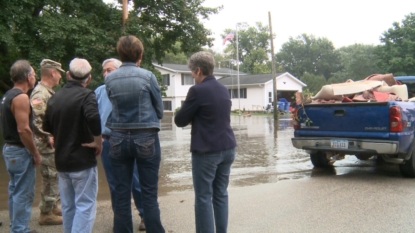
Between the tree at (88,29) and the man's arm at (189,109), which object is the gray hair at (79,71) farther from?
the tree at (88,29)

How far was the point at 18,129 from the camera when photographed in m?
4.45

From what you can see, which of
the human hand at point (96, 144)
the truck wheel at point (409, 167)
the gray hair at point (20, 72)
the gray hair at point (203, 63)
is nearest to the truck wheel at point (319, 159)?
the truck wheel at point (409, 167)

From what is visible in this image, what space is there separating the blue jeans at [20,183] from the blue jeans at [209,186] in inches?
72.2

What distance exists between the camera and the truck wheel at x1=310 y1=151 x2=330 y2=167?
29.9 feet

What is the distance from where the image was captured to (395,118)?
7.33 meters

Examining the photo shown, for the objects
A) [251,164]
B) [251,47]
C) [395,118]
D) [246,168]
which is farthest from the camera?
[251,47]

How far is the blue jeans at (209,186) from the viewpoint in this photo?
4168mm

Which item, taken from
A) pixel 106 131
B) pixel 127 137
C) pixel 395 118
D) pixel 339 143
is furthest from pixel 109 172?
pixel 395 118

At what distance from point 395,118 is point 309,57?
3441 inches

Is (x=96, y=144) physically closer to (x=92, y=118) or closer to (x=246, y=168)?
(x=92, y=118)

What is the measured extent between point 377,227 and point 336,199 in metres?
1.35

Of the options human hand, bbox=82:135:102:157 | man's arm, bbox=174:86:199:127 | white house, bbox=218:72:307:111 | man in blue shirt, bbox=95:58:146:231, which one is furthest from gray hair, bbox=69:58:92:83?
white house, bbox=218:72:307:111

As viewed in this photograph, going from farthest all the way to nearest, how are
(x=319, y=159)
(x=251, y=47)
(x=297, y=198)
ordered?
(x=251, y=47) < (x=319, y=159) < (x=297, y=198)

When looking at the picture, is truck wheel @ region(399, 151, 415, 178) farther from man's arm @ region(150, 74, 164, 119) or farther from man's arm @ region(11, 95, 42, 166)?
man's arm @ region(11, 95, 42, 166)
